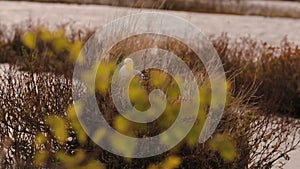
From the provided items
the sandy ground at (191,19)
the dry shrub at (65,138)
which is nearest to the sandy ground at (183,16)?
the sandy ground at (191,19)

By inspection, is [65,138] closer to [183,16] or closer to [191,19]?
[191,19]

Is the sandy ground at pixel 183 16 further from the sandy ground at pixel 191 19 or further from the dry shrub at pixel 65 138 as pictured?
the dry shrub at pixel 65 138

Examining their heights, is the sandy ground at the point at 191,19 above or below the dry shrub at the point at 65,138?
below

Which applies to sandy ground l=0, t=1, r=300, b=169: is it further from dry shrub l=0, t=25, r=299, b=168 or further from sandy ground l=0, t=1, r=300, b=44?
dry shrub l=0, t=25, r=299, b=168

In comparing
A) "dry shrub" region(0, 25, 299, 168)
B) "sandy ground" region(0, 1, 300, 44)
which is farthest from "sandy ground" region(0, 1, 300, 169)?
"dry shrub" region(0, 25, 299, 168)

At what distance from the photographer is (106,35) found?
17.4ft

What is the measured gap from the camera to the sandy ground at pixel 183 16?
13.2 m

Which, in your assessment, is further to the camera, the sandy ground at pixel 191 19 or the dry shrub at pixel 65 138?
the sandy ground at pixel 191 19

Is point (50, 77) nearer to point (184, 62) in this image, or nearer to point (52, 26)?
point (184, 62)

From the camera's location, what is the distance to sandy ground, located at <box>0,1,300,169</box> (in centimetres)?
1318

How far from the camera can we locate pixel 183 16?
16062mm

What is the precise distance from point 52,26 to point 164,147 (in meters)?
9.02

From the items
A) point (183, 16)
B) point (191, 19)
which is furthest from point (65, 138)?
point (183, 16)

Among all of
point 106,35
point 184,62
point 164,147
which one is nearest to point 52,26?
point 106,35
